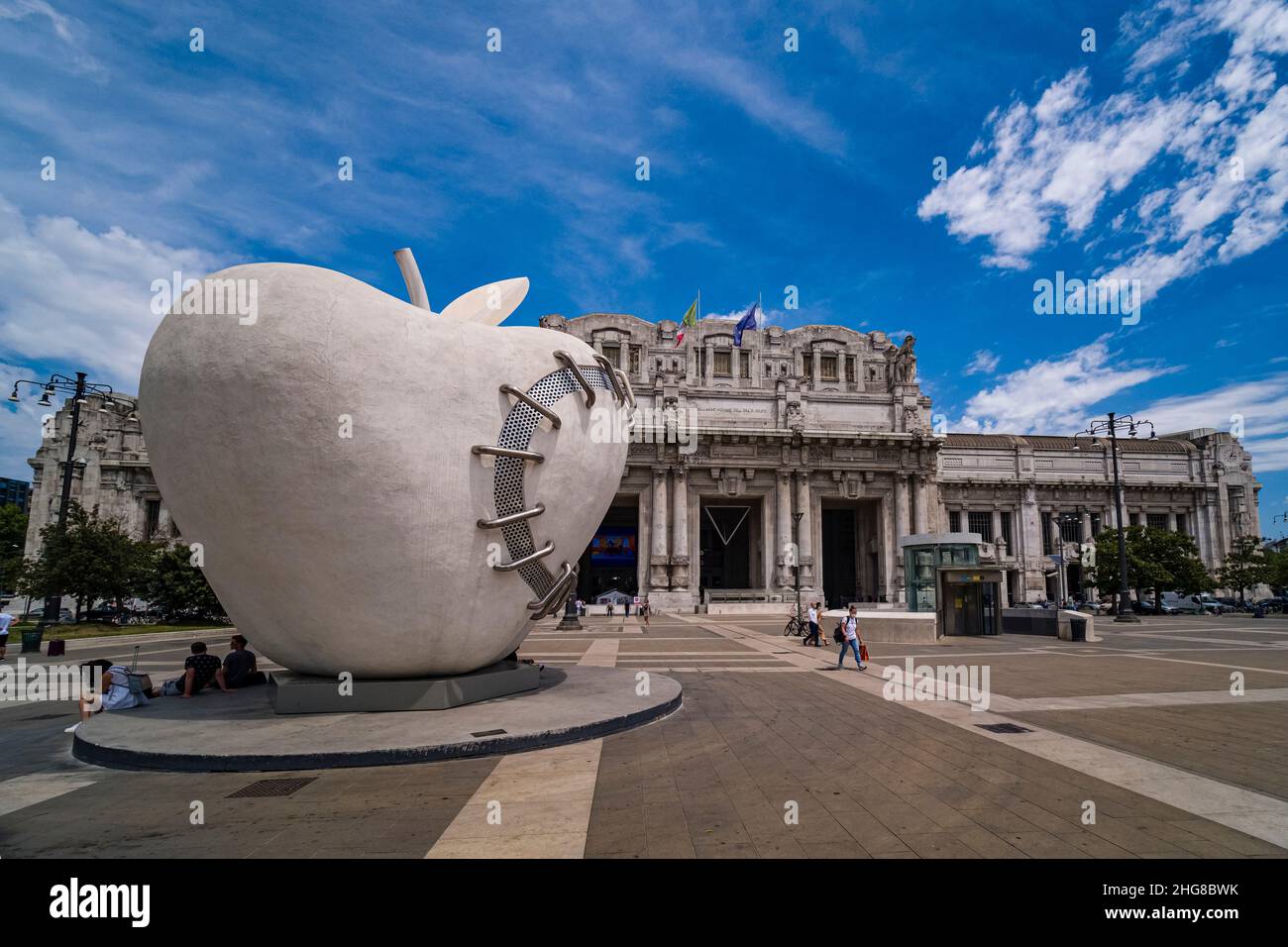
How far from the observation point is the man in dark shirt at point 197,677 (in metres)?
11.6

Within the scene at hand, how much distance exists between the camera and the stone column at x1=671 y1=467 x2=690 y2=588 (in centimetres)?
5506

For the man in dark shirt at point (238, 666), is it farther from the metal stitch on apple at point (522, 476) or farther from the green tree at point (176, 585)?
the green tree at point (176, 585)

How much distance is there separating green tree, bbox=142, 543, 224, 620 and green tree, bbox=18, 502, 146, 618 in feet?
4.75

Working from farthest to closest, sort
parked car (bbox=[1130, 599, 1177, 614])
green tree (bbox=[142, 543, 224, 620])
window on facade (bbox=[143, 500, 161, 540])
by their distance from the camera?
1. window on facade (bbox=[143, 500, 161, 540])
2. parked car (bbox=[1130, 599, 1177, 614])
3. green tree (bbox=[142, 543, 224, 620])

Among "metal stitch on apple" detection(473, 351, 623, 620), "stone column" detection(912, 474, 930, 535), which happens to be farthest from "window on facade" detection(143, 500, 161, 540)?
"stone column" detection(912, 474, 930, 535)

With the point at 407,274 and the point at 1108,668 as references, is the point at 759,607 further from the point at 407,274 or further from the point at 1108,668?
the point at 407,274

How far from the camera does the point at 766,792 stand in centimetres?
666

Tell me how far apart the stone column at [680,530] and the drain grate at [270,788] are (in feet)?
159

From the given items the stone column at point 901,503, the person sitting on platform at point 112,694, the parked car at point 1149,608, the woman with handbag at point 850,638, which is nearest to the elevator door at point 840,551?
the stone column at point 901,503

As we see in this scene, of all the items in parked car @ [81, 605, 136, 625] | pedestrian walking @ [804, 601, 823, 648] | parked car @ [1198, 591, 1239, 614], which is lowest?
parked car @ [1198, 591, 1239, 614]

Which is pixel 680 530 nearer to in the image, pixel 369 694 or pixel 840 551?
pixel 840 551

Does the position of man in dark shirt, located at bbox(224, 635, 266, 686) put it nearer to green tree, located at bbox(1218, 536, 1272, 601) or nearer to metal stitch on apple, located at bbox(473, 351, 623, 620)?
metal stitch on apple, located at bbox(473, 351, 623, 620)

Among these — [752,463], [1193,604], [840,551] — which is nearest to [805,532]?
[752,463]
